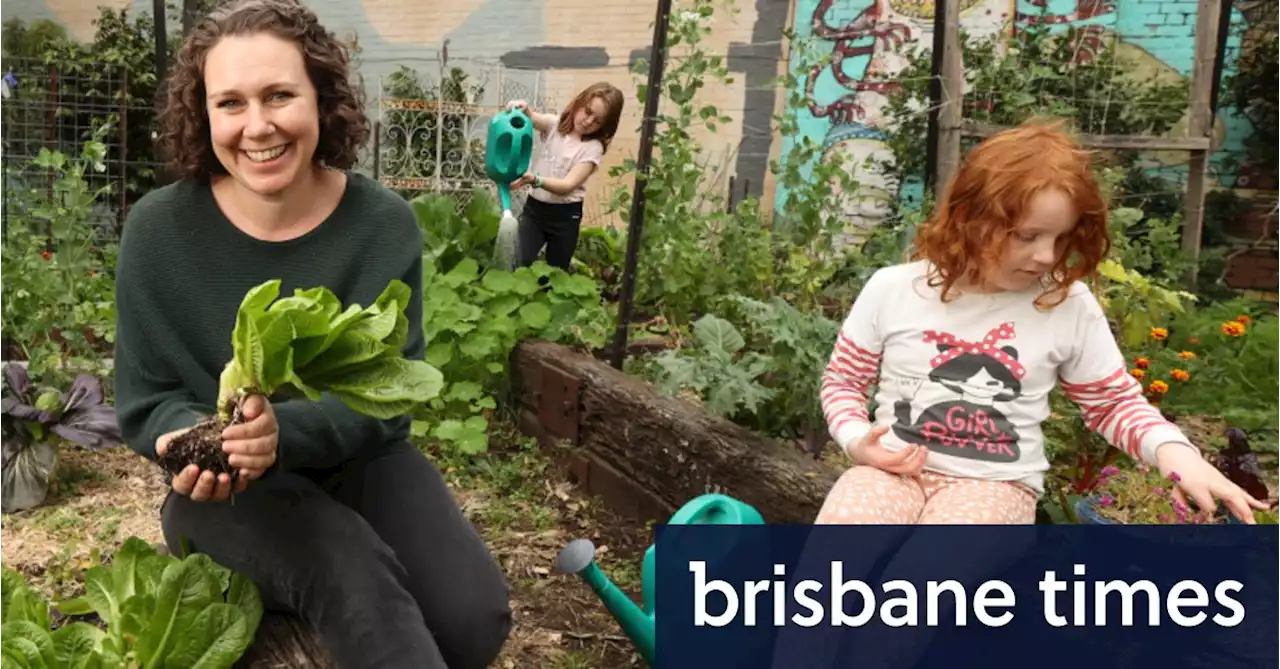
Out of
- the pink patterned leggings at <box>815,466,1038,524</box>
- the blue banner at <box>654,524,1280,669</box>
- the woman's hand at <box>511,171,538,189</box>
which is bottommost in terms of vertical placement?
the blue banner at <box>654,524,1280,669</box>

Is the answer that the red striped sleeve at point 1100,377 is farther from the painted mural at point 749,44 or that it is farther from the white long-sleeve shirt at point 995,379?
the painted mural at point 749,44

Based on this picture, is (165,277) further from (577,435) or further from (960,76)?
(960,76)

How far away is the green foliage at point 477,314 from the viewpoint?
3.49 meters

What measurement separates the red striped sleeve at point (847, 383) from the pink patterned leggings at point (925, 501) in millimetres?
117

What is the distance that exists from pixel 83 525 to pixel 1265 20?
7.49m

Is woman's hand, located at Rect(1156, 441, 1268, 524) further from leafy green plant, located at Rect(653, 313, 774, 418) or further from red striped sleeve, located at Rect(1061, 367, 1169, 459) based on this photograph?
leafy green plant, located at Rect(653, 313, 774, 418)

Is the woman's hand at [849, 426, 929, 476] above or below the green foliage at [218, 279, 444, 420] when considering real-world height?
below

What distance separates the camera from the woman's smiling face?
167cm

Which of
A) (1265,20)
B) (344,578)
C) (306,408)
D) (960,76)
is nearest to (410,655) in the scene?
(344,578)

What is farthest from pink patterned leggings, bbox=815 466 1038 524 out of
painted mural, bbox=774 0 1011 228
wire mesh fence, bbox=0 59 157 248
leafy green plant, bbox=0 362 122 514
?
painted mural, bbox=774 0 1011 228

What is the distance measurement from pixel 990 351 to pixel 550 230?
2.85 m

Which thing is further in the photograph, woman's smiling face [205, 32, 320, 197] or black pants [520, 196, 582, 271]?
black pants [520, 196, 582, 271]

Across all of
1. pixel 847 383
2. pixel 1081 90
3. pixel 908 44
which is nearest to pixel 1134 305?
pixel 847 383

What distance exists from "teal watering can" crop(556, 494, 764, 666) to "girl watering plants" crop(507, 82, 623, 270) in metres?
2.57
